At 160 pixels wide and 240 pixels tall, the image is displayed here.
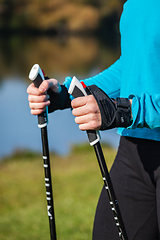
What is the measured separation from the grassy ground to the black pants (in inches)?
67.3

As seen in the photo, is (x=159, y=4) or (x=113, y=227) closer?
(x=159, y=4)

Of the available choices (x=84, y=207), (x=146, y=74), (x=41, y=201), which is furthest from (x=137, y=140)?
(x=41, y=201)

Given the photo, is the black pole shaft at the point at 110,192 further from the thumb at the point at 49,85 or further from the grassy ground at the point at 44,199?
the grassy ground at the point at 44,199

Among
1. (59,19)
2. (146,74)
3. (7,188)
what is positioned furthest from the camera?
(59,19)

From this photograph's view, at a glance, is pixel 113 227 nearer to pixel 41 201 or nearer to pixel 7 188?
pixel 41 201

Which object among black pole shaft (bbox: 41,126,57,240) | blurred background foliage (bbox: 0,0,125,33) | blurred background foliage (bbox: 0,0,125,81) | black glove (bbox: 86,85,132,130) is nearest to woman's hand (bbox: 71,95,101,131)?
black glove (bbox: 86,85,132,130)

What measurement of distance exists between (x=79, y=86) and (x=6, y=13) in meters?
48.7

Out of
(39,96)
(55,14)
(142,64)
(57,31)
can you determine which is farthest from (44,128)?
(57,31)

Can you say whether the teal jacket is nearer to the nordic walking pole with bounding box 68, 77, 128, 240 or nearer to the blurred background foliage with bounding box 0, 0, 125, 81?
→ the nordic walking pole with bounding box 68, 77, 128, 240

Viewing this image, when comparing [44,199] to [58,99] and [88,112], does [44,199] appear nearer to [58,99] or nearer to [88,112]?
[58,99]

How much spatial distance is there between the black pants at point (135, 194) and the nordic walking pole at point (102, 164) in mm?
106

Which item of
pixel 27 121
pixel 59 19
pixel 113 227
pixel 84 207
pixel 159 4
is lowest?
pixel 84 207

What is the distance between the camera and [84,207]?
13.4 ft

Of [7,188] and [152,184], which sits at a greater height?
[152,184]
